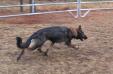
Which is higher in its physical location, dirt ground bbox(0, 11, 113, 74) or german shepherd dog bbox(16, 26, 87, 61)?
german shepherd dog bbox(16, 26, 87, 61)

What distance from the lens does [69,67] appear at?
6.81 m

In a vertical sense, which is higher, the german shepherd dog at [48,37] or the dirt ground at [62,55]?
the german shepherd dog at [48,37]

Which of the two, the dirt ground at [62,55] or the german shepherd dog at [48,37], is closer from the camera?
the dirt ground at [62,55]

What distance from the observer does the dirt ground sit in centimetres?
668

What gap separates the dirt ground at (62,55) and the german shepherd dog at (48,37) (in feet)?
0.92

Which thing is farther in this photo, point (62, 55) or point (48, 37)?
point (62, 55)

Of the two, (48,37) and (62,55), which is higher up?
(48,37)

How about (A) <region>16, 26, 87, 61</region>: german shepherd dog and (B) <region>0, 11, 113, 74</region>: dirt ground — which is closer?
(B) <region>0, 11, 113, 74</region>: dirt ground

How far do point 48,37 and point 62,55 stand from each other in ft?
2.05

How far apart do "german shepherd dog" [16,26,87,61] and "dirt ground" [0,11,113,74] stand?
0.92 feet

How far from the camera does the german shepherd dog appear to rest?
276 inches

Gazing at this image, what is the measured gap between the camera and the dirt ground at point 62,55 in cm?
668

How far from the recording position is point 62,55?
7.67 metres

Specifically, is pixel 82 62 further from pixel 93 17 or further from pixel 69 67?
pixel 93 17
